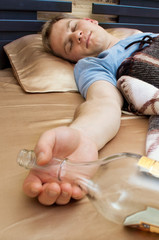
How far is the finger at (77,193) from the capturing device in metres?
0.53

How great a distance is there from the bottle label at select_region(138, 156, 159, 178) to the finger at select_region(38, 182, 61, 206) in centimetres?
15

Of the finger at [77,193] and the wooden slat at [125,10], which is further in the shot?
the wooden slat at [125,10]

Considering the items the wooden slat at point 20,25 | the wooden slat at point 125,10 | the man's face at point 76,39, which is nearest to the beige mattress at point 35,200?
the man's face at point 76,39

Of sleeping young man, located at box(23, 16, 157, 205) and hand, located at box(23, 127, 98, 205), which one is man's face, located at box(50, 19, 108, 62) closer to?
Answer: sleeping young man, located at box(23, 16, 157, 205)

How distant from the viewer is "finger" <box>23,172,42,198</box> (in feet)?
1.69

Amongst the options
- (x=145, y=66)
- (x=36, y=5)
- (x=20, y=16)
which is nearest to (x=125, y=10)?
(x=36, y=5)

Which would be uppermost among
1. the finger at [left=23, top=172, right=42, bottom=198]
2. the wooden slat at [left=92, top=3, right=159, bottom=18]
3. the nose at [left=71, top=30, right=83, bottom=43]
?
the wooden slat at [left=92, top=3, right=159, bottom=18]

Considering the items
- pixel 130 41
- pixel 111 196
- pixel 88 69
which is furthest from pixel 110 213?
pixel 130 41

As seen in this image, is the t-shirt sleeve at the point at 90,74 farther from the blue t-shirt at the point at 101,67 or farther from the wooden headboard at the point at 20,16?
the wooden headboard at the point at 20,16

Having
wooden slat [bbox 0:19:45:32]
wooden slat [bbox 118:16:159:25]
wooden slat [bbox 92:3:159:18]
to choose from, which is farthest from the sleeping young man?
wooden slat [bbox 118:16:159:25]

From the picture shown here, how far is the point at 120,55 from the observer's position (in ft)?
4.10

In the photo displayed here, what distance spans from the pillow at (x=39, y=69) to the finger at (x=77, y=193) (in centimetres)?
84

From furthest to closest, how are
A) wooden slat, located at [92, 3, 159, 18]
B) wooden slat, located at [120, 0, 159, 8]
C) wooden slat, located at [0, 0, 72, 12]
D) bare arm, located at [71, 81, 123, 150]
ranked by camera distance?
wooden slat, located at [120, 0, 159, 8], wooden slat, located at [92, 3, 159, 18], wooden slat, located at [0, 0, 72, 12], bare arm, located at [71, 81, 123, 150]

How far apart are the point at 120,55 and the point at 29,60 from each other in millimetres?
564
